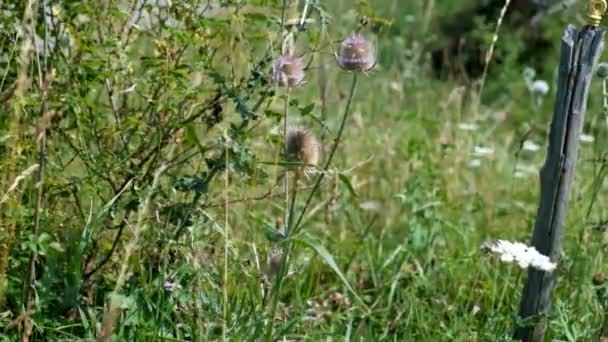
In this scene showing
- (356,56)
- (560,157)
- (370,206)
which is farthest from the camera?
(370,206)

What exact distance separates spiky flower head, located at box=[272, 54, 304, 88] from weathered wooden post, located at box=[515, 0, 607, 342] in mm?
747

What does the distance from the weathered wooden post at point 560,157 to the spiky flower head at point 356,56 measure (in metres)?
0.59

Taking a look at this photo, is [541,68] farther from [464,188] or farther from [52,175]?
[52,175]

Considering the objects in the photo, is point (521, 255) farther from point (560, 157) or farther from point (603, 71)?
point (603, 71)

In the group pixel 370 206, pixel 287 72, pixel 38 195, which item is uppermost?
pixel 287 72

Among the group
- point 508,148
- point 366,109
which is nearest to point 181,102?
point 366,109

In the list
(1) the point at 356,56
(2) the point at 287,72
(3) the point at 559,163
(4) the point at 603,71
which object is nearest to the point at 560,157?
(3) the point at 559,163

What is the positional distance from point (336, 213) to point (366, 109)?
178cm

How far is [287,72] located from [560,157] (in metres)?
0.81

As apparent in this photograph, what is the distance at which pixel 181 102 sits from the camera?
10.2ft

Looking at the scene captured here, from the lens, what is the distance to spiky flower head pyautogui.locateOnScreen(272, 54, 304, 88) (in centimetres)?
284

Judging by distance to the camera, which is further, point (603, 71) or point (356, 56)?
point (603, 71)

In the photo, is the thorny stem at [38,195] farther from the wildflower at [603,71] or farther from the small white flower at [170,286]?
the wildflower at [603,71]

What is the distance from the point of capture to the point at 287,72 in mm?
2848
